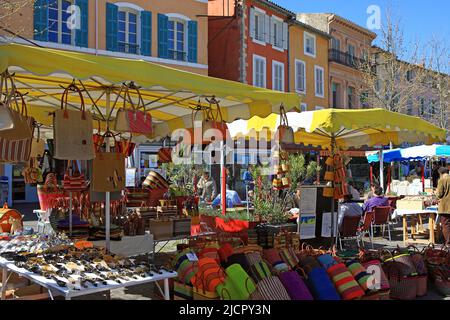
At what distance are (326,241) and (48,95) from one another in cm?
470

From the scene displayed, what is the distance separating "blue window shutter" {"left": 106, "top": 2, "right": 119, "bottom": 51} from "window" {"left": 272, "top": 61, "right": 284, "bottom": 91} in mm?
9516

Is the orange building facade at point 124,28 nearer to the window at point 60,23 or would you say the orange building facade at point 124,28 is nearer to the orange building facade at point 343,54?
the window at point 60,23

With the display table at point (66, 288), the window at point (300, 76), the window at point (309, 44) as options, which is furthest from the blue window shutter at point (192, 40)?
the display table at point (66, 288)

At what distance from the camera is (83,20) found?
1512 cm

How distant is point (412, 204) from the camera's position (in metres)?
9.45

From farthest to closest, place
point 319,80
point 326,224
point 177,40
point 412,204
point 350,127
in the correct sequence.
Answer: point 319,80
point 177,40
point 412,204
point 326,224
point 350,127

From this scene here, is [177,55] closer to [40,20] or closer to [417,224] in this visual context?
[40,20]

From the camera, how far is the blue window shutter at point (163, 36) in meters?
17.2

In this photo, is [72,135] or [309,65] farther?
[309,65]

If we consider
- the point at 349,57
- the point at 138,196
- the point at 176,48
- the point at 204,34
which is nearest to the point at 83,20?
the point at 176,48

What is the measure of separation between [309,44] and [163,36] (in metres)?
11.3

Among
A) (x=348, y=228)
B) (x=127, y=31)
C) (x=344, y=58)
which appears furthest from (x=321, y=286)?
(x=344, y=58)

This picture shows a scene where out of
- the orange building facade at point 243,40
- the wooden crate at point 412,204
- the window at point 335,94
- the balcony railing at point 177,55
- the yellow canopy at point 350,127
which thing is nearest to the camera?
the yellow canopy at point 350,127
